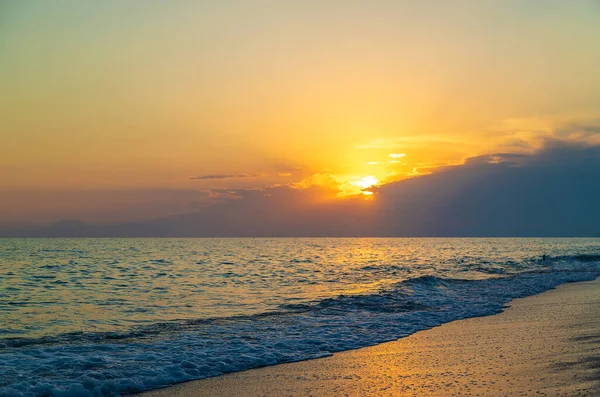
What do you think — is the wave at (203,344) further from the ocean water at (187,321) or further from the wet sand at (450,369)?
the wet sand at (450,369)

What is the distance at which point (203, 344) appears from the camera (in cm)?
1223

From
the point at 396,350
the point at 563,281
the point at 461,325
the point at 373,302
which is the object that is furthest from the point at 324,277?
the point at 396,350

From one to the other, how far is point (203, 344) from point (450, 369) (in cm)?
615

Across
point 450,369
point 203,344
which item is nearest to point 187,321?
point 203,344

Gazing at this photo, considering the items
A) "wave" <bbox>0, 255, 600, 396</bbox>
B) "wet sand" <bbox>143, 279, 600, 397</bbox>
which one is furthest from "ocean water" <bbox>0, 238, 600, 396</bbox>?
"wet sand" <bbox>143, 279, 600, 397</bbox>

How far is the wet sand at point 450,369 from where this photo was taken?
7863 millimetres

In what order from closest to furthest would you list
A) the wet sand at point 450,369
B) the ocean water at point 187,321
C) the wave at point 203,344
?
the wet sand at point 450,369 < the wave at point 203,344 < the ocean water at point 187,321

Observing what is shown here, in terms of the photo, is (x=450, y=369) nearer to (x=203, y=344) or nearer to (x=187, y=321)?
(x=203, y=344)

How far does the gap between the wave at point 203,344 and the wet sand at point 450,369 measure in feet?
2.41

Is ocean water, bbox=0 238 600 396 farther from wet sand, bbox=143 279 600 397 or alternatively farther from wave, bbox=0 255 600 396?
wet sand, bbox=143 279 600 397

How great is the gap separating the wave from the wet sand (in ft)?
2.41

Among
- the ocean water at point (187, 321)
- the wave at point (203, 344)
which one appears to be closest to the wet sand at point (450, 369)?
the wave at point (203, 344)

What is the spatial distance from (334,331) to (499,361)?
218 inches

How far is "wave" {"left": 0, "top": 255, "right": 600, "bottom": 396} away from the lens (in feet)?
30.1
